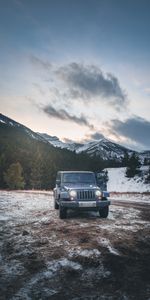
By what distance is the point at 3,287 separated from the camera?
5270 millimetres

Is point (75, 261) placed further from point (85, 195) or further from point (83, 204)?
point (85, 195)

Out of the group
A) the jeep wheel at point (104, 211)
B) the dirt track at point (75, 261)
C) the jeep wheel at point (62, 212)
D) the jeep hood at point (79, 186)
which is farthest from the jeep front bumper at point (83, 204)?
the dirt track at point (75, 261)

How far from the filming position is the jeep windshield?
14672mm

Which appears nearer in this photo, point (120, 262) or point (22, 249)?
point (120, 262)

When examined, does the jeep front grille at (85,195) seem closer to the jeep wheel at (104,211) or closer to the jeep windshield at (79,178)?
the jeep wheel at (104,211)

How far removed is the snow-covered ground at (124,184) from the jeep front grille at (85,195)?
46.0 metres

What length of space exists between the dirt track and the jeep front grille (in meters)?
1.91

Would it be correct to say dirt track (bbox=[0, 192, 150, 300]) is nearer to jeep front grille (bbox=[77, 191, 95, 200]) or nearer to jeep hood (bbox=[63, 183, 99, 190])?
jeep front grille (bbox=[77, 191, 95, 200])

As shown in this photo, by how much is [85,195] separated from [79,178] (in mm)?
1985

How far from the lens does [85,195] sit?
12984mm

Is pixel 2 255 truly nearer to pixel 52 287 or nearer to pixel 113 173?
pixel 52 287

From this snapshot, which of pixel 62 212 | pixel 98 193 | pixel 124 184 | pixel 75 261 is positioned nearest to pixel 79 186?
pixel 98 193

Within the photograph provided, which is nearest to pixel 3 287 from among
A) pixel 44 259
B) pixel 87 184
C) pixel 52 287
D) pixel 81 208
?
pixel 52 287

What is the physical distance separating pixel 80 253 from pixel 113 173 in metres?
80.2
